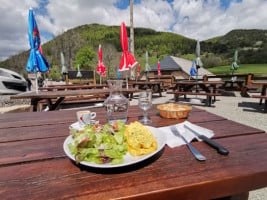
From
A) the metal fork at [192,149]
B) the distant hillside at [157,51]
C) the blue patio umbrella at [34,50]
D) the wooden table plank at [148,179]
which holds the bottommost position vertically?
the wooden table plank at [148,179]

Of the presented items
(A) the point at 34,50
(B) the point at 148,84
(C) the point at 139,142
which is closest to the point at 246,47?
(B) the point at 148,84

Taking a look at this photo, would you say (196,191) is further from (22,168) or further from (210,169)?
(22,168)

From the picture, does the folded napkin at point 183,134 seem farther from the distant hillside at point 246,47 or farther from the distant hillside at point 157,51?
the distant hillside at point 246,47

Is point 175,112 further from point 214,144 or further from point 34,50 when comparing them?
point 34,50

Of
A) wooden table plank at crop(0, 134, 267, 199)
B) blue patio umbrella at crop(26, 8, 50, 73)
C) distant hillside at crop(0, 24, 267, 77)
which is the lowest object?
wooden table plank at crop(0, 134, 267, 199)

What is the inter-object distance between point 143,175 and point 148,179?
22 millimetres

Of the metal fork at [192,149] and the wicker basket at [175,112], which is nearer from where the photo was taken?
the metal fork at [192,149]

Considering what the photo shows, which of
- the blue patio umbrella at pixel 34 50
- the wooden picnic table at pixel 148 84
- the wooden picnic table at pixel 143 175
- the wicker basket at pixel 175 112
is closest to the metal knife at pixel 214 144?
the wooden picnic table at pixel 143 175

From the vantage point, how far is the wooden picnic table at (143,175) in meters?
0.40

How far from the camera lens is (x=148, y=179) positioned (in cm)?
44

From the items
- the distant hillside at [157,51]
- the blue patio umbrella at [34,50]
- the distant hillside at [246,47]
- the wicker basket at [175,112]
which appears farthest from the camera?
the distant hillside at [157,51]

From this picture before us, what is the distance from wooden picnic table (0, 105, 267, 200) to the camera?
40cm

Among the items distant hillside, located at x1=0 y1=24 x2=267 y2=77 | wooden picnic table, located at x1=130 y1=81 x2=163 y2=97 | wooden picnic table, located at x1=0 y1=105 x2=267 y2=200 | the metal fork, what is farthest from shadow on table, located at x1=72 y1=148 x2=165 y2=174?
distant hillside, located at x1=0 y1=24 x2=267 y2=77

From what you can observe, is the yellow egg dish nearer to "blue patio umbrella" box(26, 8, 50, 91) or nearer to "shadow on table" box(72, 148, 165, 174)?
"shadow on table" box(72, 148, 165, 174)
